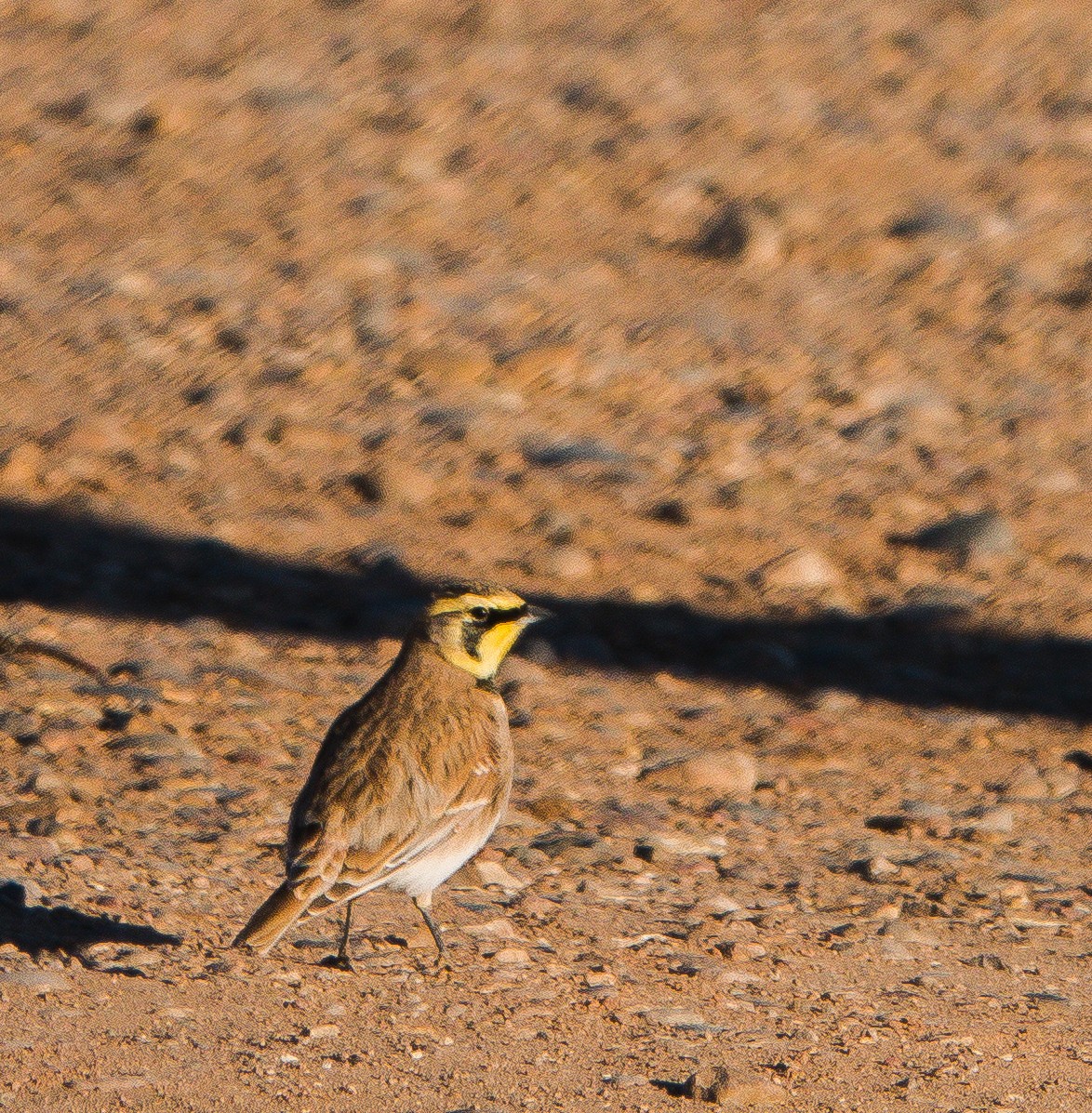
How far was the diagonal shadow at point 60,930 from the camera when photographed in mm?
5242

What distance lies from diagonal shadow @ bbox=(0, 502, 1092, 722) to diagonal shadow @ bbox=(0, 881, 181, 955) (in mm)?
2682

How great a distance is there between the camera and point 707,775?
7.04 m

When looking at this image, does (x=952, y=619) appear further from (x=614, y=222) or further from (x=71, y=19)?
(x=71, y=19)

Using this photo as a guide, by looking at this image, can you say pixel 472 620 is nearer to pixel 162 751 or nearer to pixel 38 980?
pixel 38 980

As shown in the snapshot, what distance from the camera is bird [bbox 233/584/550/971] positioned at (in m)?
4.89

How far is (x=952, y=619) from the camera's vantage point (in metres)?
8.60

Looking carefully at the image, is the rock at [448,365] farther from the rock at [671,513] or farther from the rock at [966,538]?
the rock at [966,538]

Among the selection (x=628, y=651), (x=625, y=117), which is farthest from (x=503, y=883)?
(x=625, y=117)

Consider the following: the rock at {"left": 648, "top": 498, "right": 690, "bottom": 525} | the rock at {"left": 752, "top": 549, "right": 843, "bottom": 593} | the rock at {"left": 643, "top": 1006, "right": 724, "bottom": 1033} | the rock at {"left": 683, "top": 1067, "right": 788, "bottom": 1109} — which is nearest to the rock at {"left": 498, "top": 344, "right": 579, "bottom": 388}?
the rock at {"left": 648, "top": 498, "right": 690, "bottom": 525}

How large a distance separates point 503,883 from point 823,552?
11.2ft

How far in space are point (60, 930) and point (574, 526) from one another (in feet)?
13.5

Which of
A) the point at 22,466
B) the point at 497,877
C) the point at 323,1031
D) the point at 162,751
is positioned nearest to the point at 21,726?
the point at 162,751

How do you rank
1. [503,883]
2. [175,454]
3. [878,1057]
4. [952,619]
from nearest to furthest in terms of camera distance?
[878,1057] < [503,883] < [952,619] < [175,454]

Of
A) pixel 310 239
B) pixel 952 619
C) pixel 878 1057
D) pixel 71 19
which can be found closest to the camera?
pixel 878 1057
